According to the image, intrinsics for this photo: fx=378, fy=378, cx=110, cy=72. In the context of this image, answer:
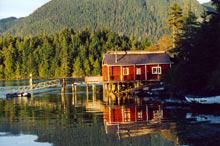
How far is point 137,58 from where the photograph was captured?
54.7 meters

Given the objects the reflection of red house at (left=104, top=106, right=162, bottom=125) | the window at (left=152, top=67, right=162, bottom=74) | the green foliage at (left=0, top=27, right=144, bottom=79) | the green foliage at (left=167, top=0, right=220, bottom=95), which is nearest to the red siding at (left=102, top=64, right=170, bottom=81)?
the window at (left=152, top=67, right=162, bottom=74)

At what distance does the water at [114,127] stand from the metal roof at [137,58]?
17853 mm

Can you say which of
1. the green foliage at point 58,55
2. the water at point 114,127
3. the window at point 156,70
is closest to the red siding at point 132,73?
the window at point 156,70

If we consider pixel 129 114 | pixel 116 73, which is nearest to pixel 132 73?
pixel 116 73

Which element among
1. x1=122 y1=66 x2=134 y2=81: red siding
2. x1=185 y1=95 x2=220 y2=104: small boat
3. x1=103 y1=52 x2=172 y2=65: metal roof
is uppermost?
x1=103 y1=52 x2=172 y2=65: metal roof

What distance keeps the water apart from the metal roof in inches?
703

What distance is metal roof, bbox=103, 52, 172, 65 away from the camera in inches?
2103

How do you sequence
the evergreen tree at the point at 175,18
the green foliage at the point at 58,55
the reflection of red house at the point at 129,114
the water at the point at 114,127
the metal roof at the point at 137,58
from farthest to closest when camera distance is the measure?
the green foliage at the point at 58,55
the evergreen tree at the point at 175,18
the metal roof at the point at 137,58
the reflection of red house at the point at 129,114
the water at the point at 114,127

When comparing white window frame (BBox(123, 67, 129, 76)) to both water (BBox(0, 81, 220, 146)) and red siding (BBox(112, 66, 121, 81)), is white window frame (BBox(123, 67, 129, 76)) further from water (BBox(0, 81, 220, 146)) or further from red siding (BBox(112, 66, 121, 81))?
water (BBox(0, 81, 220, 146))

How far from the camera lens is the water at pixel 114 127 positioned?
2106 cm

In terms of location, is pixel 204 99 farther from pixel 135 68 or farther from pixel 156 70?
pixel 135 68

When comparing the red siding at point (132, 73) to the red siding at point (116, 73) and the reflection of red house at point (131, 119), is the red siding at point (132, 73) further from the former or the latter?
the reflection of red house at point (131, 119)

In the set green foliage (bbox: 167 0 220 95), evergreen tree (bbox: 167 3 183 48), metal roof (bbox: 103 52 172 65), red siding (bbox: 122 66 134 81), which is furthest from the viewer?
evergreen tree (bbox: 167 3 183 48)

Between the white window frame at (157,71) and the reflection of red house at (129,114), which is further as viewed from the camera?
the white window frame at (157,71)
